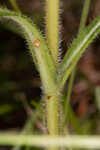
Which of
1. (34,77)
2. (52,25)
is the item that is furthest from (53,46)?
(34,77)

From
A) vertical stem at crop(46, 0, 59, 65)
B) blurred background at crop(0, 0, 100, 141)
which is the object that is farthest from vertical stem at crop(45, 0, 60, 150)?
blurred background at crop(0, 0, 100, 141)

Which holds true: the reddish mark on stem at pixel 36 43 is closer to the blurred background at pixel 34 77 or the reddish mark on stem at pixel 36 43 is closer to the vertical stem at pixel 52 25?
the vertical stem at pixel 52 25

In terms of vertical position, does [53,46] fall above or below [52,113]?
above

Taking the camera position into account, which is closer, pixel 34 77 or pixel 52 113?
pixel 52 113

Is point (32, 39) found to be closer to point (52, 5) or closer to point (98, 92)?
point (52, 5)

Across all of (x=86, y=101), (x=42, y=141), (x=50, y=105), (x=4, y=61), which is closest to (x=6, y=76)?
(x=4, y=61)

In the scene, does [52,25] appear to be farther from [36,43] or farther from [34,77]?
[34,77]

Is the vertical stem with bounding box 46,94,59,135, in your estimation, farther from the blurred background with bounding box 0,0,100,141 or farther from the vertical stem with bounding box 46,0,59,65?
the blurred background with bounding box 0,0,100,141
